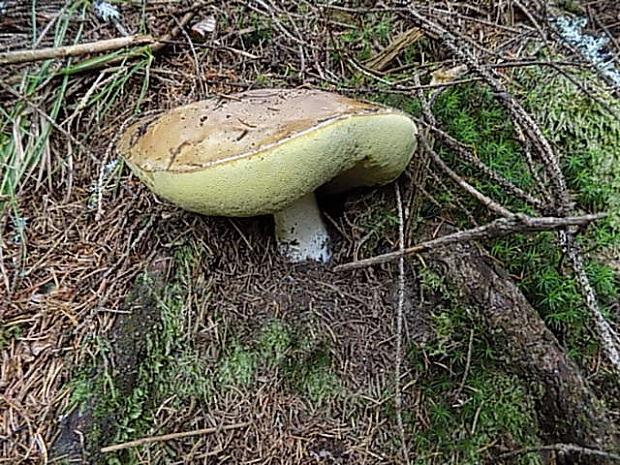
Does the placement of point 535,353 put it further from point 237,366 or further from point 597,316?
point 237,366

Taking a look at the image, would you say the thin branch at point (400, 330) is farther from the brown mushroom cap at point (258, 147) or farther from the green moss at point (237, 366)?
the green moss at point (237, 366)

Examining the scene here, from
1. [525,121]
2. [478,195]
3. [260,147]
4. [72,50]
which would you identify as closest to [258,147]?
[260,147]

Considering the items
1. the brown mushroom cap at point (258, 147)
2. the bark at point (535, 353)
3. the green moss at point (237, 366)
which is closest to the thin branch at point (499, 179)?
the brown mushroom cap at point (258, 147)

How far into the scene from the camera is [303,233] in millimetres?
1739

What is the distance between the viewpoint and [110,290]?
1631 mm

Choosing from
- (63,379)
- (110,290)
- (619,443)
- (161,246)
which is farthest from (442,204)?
(63,379)

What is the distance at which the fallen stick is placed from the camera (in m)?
1.92

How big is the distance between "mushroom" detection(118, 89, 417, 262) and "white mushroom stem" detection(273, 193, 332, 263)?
0.75 ft

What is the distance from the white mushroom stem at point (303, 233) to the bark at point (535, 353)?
396 millimetres

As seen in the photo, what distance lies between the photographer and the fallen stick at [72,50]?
1919 millimetres

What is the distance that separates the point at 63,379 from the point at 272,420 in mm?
615

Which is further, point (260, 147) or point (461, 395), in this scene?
point (461, 395)

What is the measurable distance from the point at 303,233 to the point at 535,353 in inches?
30.6

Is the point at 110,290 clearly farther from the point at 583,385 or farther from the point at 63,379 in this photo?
the point at 583,385
